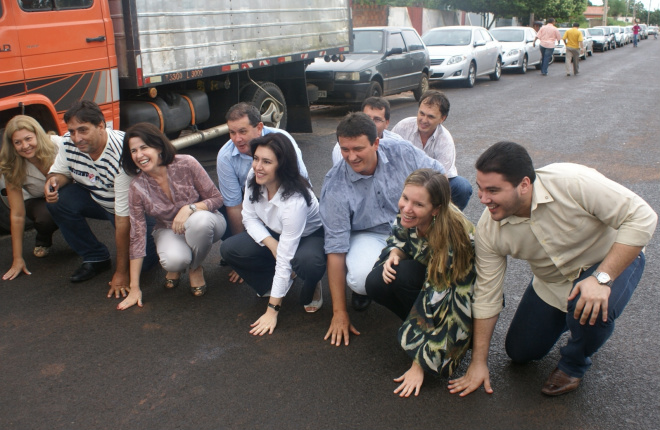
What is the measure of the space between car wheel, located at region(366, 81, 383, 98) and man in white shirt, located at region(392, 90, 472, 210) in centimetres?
650

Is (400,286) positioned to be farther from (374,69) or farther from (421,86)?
(421,86)

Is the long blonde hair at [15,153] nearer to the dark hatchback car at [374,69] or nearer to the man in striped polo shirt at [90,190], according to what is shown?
the man in striped polo shirt at [90,190]

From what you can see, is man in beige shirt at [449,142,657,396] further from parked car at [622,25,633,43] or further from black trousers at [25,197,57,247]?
parked car at [622,25,633,43]

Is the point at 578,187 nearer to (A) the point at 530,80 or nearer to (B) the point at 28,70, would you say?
(B) the point at 28,70

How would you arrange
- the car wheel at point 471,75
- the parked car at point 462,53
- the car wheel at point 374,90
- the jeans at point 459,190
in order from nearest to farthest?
the jeans at point 459,190 < the car wheel at point 374,90 < the parked car at point 462,53 < the car wheel at point 471,75

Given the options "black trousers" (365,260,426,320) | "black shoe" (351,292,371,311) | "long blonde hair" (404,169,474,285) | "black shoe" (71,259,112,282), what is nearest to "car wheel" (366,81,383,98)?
"black shoe" (71,259,112,282)

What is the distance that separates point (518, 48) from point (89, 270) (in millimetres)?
18288

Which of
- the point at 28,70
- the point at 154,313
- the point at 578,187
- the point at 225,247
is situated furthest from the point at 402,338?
the point at 28,70

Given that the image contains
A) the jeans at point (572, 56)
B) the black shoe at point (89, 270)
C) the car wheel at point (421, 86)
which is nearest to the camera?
the black shoe at point (89, 270)

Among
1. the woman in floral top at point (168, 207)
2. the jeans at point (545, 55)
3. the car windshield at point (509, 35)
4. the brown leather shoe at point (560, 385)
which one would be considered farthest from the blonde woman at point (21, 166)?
the car windshield at point (509, 35)

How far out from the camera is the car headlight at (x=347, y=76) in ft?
36.0

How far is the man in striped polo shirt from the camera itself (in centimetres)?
417

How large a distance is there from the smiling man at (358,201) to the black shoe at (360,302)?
153 mm

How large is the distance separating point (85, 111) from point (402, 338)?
2599 mm
